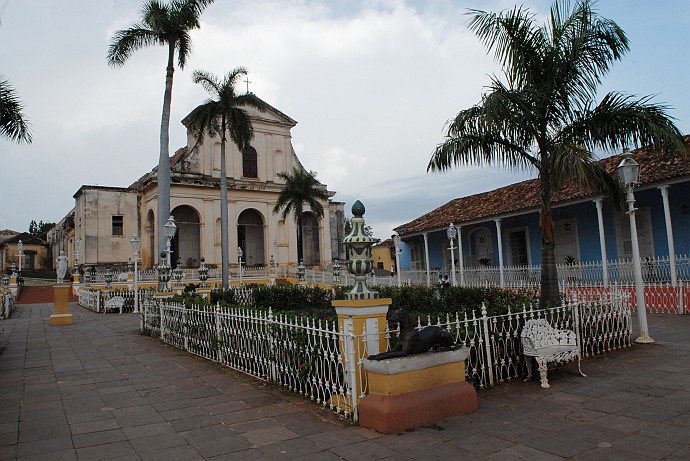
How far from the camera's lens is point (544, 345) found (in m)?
5.61

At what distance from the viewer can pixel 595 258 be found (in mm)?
15977

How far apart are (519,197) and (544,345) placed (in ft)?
45.3

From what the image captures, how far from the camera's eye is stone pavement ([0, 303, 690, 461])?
3.75 metres

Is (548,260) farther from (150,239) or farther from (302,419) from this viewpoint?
(150,239)

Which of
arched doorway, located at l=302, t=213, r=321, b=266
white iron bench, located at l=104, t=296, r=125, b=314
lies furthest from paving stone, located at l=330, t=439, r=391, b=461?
arched doorway, located at l=302, t=213, r=321, b=266

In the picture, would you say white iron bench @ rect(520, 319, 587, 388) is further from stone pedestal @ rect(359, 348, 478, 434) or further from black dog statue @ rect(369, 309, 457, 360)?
black dog statue @ rect(369, 309, 457, 360)

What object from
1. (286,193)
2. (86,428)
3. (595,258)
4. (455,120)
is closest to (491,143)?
(455,120)

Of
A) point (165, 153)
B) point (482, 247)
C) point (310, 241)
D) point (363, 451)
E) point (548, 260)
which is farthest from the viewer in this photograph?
point (310, 241)

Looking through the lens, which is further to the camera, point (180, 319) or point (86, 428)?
point (180, 319)

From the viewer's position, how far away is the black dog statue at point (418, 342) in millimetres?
4375

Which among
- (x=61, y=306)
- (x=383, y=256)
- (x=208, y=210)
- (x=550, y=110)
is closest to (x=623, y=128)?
(x=550, y=110)

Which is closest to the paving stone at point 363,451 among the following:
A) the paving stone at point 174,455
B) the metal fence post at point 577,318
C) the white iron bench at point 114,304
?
the paving stone at point 174,455

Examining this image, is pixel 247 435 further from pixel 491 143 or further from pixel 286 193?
pixel 286 193

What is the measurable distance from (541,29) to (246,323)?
709 centimetres
